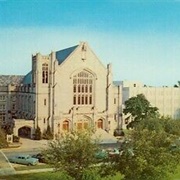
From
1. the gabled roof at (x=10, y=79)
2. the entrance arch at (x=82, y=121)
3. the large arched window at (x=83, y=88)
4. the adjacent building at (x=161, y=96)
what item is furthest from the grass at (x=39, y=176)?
the adjacent building at (x=161, y=96)

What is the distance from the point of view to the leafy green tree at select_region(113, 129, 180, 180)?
235 inches

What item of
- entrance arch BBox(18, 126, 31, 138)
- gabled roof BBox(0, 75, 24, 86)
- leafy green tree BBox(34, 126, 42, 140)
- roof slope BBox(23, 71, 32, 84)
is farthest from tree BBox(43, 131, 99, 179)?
gabled roof BBox(0, 75, 24, 86)

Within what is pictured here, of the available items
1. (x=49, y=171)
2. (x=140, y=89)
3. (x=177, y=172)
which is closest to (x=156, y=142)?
(x=177, y=172)

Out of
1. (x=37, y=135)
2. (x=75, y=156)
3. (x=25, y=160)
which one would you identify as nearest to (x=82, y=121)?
(x=37, y=135)

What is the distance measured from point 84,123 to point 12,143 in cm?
296

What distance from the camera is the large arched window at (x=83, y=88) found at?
535 inches

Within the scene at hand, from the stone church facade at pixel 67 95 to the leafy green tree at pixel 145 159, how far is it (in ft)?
21.5

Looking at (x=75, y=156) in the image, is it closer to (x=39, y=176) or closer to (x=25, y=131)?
(x=39, y=176)

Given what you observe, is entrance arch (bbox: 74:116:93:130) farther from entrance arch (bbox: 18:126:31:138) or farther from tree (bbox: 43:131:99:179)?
tree (bbox: 43:131:99:179)

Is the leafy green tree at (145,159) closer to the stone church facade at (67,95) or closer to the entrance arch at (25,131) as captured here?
the stone church facade at (67,95)

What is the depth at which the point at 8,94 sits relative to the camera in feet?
47.0

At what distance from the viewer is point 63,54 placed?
46.1 ft

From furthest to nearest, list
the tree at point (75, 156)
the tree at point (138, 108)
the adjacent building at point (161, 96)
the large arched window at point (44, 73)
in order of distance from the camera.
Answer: the adjacent building at point (161, 96)
the tree at point (138, 108)
the large arched window at point (44, 73)
the tree at point (75, 156)

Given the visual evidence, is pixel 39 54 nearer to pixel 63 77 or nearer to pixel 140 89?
pixel 63 77
